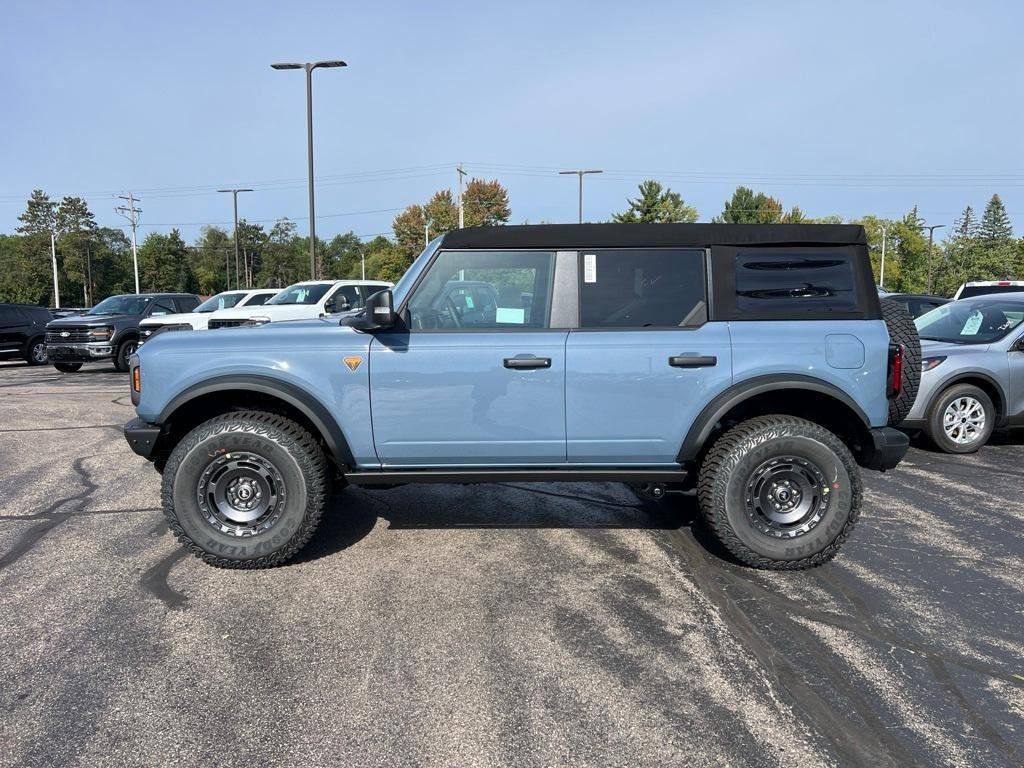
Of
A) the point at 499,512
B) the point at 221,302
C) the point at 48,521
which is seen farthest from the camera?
the point at 221,302

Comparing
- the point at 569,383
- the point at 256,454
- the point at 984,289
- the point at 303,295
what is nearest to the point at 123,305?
the point at 303,295

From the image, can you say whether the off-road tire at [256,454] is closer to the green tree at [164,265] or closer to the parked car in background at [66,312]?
the parked car in background at [66,312]

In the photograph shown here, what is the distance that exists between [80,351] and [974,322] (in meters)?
16.5

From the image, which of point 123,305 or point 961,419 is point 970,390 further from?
point 123,305

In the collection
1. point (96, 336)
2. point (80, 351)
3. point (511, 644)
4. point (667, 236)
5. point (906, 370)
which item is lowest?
point (511, 644)

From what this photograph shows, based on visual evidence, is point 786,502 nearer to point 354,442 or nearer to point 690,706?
point 690,706

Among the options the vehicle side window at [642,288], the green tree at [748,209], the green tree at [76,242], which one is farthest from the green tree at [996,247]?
the green tree at [76,242]

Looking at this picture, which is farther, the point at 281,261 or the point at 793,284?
the point at 281,261

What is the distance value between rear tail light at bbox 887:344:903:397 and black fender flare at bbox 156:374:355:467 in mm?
3187

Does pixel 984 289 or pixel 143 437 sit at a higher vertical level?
pixel 984 289

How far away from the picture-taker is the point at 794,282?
13.8ft

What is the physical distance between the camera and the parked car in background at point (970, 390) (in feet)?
23.5

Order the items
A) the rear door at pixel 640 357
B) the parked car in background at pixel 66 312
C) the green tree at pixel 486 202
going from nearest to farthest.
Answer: the rear door at pixel 640 357 → the parked car in background at pixel 66 312 → the green tree at pixel 486 202

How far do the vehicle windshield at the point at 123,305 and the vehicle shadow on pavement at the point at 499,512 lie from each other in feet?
44.3
